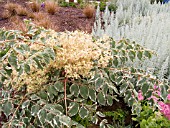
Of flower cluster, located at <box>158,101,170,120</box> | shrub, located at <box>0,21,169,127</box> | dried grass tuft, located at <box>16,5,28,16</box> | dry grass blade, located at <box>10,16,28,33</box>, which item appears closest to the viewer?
shrub, located at <box>0,21,169,127</box>

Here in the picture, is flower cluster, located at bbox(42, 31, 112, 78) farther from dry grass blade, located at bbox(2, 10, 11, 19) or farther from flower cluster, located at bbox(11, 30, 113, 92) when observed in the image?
dry grass blade, located at bbox(2, 10, 11, 19)

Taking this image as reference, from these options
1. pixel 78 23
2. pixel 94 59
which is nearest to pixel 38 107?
pixel 94 59

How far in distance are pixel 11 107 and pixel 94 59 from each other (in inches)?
25.0

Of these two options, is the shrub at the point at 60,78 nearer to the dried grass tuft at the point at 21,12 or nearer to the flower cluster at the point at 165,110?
the flower cluster at the point at 165,110

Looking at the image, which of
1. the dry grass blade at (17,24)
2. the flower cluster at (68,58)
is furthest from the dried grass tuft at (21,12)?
the flower cluster at (68,58)

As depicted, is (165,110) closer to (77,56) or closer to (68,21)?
(77,56)

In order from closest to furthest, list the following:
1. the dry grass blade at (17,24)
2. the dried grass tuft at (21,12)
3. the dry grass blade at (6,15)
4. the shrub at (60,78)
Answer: the shrub at (60,78) < the dry grass blade at (17,24) < the dry grass blade at (6,15) < the dried grass tuft at (21,12)

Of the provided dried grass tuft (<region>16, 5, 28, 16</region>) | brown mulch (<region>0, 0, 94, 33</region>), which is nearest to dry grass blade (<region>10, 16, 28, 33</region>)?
brown mulch (<region>0, 0, 94, 33</region>)

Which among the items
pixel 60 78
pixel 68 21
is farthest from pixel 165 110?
pixel 68 21

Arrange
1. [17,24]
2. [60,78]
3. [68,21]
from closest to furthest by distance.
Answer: [60,78], [17,24], [68,21]

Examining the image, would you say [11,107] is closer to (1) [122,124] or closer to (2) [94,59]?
(2) [94,59]

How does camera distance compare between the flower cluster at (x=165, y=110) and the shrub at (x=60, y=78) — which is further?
the flower cluster at (x=165, y=110)

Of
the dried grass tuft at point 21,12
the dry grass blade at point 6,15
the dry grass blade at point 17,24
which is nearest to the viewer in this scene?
the dry grass blade at point 17,24

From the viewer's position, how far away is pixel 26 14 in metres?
5.46
